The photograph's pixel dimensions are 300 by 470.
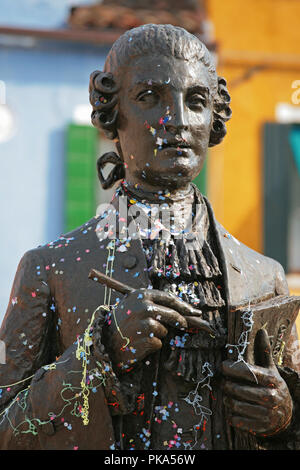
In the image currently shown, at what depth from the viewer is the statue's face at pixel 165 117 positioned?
292 centimetres

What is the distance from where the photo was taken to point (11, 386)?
2.93 meters

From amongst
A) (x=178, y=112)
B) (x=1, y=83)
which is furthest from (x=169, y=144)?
(x=1, y=83)

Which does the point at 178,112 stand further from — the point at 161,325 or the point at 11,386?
the point at 11,386

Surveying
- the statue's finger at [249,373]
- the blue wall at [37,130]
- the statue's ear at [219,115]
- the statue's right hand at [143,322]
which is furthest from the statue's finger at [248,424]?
the blue wall at [37,130]

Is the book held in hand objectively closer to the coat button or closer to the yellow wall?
the coat button

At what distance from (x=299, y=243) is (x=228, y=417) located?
689 centimetres

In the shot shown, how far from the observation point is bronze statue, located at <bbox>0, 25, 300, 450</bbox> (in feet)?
9.02

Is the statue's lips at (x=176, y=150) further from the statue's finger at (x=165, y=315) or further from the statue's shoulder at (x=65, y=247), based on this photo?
the statue's finger at (x=165, y=315)

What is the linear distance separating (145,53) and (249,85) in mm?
6703

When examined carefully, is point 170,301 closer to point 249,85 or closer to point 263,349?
point 263,349

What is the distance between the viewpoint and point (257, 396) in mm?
2746

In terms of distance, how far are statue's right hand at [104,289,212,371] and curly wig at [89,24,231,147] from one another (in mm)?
677

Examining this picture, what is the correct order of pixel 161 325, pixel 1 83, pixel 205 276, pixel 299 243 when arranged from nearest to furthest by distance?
pixel 161 325 → pixel 205 276 → pixel 1 83 → pixel 299 243

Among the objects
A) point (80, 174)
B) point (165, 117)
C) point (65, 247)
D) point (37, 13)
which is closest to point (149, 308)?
A: point (65, 247)
